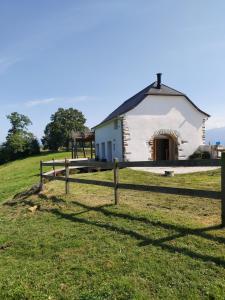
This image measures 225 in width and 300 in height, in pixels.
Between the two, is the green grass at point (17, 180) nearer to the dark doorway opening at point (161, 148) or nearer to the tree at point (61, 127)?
the dark doorway opening at point (161, 148)

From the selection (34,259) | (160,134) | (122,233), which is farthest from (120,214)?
(160,134)

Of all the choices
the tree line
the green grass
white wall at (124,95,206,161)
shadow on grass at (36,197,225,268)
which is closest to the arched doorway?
white wall at (124,95,206,161)

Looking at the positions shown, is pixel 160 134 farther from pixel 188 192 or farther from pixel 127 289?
pixel 127 289

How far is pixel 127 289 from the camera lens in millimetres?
4410

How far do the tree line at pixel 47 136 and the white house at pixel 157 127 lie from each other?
130ft

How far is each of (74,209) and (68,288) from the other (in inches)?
174

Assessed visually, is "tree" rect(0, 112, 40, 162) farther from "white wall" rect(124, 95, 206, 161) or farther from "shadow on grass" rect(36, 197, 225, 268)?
"shadow on grass" rect(36, 197, 225, 268)

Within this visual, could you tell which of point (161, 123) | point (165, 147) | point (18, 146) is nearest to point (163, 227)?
point (161, 123)

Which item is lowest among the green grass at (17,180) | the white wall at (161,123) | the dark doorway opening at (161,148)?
the green grass at (17,180)

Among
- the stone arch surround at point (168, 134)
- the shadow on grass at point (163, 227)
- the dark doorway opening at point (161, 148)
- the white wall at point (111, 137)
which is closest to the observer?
the shadow on grass at point (163, 227)

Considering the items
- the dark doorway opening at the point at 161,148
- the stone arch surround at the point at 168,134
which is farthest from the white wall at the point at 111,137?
the dark doorway opening at the point at 161,148

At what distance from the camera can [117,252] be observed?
5594mm

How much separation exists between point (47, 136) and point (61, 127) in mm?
4478

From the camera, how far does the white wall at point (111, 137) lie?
24.0m
